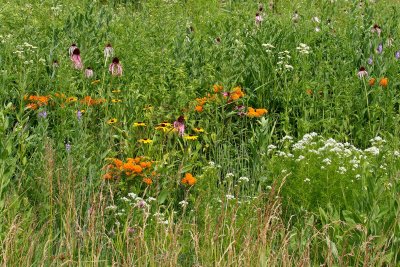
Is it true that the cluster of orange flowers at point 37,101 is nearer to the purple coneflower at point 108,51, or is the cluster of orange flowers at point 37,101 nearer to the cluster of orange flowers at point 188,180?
the purple coneflower at point 108,51

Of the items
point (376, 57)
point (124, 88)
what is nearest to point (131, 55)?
point (124, 88)

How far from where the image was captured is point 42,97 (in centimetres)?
532

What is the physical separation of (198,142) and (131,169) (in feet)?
2.73

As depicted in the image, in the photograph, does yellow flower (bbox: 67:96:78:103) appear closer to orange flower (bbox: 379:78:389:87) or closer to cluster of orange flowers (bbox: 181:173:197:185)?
cluster of orange flowers (bbox: 181:173:197:185)

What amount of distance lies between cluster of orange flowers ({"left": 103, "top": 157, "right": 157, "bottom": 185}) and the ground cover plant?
0.01 m

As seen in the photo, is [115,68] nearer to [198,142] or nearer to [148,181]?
[198,142]

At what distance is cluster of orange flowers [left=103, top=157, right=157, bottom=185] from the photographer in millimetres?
4562

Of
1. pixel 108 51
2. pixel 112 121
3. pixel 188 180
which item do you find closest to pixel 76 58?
pixel 108 51

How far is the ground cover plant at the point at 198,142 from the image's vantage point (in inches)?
147

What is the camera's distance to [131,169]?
4.57 metres

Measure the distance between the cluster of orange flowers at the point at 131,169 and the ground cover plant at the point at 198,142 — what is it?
0.01 m

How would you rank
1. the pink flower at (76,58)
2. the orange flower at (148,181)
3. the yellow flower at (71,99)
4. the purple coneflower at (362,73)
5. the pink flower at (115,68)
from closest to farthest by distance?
the orange flower at (148,181) < the yellow flower at (71,99) < the pink flower at (115,68) < the pink flower at (76,58) < the purple coneflower at (362,73)

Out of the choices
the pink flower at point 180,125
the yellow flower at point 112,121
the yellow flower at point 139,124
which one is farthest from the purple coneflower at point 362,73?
the yellow flower at point 112,121

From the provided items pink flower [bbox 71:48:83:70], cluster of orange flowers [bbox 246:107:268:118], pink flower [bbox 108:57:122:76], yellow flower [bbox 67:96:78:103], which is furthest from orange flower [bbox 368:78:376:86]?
yellow flower [bbox 67:96:78:103]
